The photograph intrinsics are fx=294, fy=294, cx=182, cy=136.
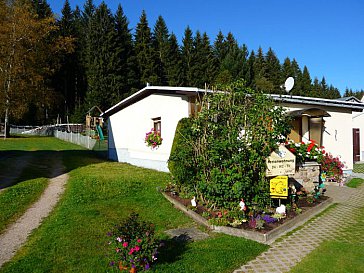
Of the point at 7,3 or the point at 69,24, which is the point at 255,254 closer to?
the point at 7,3

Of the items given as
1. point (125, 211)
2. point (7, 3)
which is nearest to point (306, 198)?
point (125, 211)

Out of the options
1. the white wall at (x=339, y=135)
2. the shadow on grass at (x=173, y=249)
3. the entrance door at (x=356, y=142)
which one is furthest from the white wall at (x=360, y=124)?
the shadow on grass at (x=173, y=249)

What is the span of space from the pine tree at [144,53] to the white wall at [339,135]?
32.3 meters

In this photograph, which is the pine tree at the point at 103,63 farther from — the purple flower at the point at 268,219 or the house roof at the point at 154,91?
the purple flower at the point at 268,219

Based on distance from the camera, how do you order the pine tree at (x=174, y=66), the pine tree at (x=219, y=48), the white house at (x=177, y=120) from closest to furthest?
1. the white house at (x=177, y=120)
2. the pine tree at (x=174, y=66)
3. the pine tree at (x=219, y=48)

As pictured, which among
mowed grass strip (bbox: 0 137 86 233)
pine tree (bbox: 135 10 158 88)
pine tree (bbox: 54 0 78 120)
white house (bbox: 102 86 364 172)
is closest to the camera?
mowed grass strip (bbox: 0 137 86 233)

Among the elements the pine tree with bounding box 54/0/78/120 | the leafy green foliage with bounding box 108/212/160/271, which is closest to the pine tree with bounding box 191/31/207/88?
the pine tree with bounding box 54/0/78/120

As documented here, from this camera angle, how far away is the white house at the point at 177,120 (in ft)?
39.0

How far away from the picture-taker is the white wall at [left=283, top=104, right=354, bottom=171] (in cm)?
1370

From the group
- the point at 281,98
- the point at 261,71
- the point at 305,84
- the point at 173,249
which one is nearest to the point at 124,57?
the point at 261,71

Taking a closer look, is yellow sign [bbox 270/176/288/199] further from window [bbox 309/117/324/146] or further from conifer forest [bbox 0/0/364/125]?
conifer forest [bbox 0/0/364/125]

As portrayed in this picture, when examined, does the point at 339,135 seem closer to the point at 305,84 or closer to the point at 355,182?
the point at 355,182

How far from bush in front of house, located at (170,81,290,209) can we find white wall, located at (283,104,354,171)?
7.33 m

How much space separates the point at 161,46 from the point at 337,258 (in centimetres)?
4890
